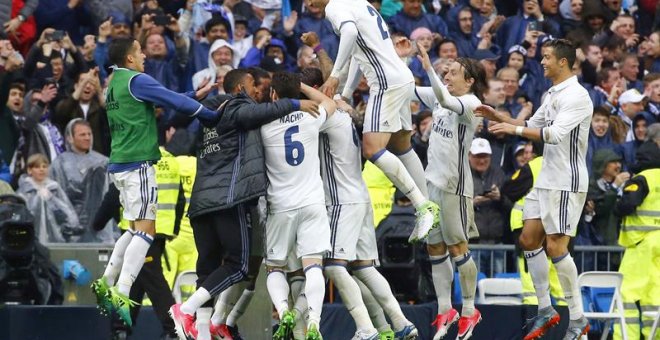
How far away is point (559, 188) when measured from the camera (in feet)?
53.0

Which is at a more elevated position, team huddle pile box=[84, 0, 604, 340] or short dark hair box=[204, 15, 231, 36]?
short dark hair box=[204, 15, 231, 36]

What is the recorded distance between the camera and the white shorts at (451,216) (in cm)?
1638

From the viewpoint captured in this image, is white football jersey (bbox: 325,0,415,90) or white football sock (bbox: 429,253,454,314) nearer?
white football jersey (bbox: 325,0,415,90)

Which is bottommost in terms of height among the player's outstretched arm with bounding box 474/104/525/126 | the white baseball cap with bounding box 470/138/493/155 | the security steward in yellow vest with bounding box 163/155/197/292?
the security steward in yellow vest with bounding box 163/155/197/292

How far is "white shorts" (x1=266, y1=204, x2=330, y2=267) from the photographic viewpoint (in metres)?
15.4

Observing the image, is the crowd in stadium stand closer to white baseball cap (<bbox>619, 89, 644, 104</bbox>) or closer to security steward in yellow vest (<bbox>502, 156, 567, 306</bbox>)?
white baseball cap (<bbox>619, 89, 644, 104</bbox>)

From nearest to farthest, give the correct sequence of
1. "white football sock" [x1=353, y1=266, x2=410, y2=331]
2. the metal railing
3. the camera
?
"white football sock" [x1=353, y1=266, x2=410, y2=331] < the metal railing < the camera

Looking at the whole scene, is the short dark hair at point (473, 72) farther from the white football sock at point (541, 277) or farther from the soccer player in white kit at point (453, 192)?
the white football sock at point (541, 277)

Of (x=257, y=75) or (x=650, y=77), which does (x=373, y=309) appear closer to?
(x=257, y=75)

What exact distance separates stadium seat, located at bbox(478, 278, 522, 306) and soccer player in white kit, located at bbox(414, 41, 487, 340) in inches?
86.5

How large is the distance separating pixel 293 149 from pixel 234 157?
0.56m

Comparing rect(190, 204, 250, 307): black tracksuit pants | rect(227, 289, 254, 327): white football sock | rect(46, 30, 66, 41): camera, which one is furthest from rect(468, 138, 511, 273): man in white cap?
rect(46, 30, 66, 41): camera

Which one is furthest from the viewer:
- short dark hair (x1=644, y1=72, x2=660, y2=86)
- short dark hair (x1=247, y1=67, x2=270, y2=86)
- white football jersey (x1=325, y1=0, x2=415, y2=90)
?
short dark hair (x1=644, y1=72, x2=660, y2=86)

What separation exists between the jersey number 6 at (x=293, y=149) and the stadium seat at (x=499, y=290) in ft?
13.2
